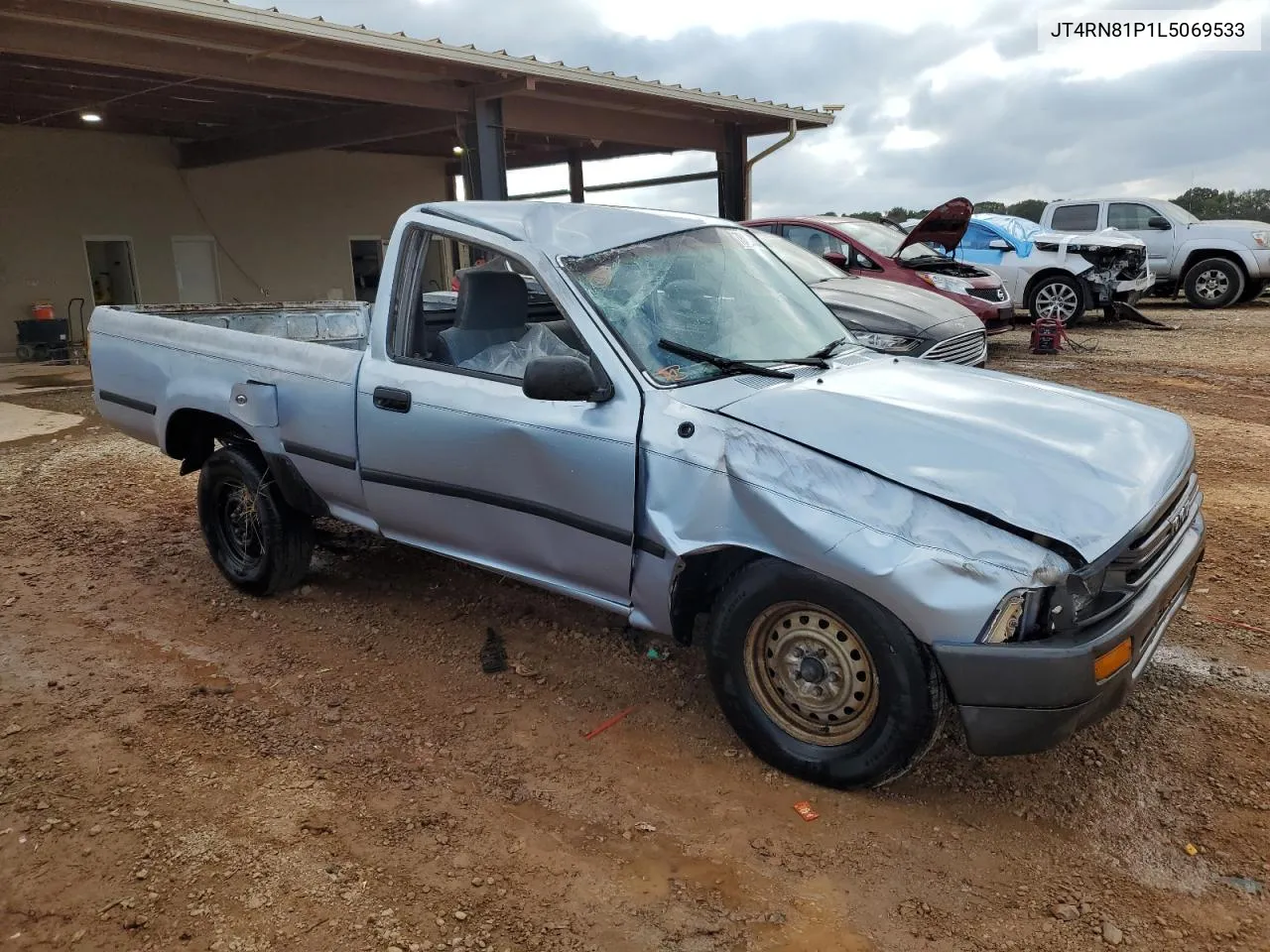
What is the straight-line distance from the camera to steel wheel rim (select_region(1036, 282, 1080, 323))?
13836 mm

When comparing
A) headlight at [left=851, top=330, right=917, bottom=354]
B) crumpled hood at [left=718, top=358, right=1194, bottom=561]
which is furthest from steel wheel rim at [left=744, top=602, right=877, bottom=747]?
headlight at [left=851, top=330, right=917, bottom=354]

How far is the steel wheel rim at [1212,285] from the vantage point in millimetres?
16016

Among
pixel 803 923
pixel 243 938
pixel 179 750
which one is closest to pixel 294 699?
pixel 179 750

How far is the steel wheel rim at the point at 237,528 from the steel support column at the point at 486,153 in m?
7.58

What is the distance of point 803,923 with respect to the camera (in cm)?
240

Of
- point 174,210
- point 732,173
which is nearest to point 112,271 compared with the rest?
point 174,210

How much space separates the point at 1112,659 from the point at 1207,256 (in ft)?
53.7

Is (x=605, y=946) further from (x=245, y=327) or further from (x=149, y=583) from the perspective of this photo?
(x=245, y=327)

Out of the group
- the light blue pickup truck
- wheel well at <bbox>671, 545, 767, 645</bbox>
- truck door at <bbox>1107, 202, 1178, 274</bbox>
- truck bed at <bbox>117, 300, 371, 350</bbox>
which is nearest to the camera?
the light blue pickup truck

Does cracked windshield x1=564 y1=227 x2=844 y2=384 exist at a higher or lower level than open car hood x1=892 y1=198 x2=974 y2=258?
lower

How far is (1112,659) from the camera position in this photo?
2.54 m

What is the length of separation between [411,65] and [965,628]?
10404mm

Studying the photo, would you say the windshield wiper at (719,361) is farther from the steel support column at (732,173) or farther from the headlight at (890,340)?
the steel support column at (732,173)

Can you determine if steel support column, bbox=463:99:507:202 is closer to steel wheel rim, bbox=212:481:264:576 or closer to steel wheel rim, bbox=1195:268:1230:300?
steel wheel rim, bbox=212:481:264:576
